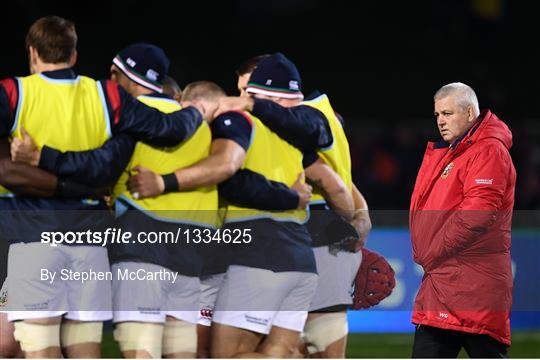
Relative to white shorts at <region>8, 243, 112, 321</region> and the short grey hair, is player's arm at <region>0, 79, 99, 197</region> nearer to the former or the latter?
white shorts at <region>8, 243, 112, 321</region>

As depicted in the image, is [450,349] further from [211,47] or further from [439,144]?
[211,47]

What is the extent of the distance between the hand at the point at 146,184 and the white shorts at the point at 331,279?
3.91ft

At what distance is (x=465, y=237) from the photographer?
5.51 metres

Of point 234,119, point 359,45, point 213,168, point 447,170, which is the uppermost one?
point 359,45

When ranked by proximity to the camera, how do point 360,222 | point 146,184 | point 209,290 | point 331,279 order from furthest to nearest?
point 360,222
point 331,279
point 209,290
point 146,184

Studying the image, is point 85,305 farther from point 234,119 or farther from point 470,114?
point 470,114

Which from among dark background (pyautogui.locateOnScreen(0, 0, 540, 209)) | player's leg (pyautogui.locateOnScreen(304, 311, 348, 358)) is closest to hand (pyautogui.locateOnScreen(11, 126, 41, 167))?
player's leg (pyautogui.locateOnScreen(304, 311, 348, 358))

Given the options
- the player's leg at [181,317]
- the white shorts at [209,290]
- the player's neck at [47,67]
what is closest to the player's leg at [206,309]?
the white shorts at [209,290]

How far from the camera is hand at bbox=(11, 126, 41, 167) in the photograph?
4.70 m

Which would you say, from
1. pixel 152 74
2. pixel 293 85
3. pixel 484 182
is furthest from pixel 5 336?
pixel 484 182

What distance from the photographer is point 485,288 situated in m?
5.58

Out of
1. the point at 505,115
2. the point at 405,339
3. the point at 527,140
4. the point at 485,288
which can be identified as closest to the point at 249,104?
the point at 485,288

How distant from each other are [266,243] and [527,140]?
33.1 feet

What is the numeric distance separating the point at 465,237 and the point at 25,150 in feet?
7.57
